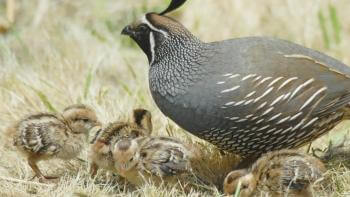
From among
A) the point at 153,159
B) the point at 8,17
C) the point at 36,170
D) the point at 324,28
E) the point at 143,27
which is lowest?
the point at 36,170

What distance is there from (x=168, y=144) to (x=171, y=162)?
11 cm

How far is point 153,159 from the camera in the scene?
434 centimetres

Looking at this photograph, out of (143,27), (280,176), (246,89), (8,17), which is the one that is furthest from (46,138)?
(8,17)

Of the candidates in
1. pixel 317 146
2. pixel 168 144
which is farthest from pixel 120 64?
pixel 168 144

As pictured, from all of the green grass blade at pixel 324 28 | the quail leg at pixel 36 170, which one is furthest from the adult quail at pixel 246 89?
the green grass blade at pixel 324 28

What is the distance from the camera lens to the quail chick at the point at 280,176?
13.8 ft

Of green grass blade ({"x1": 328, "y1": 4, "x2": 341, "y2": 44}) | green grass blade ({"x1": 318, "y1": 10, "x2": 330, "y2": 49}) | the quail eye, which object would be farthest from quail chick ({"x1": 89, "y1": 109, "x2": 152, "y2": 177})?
green grass blade ({"x1": 318, "y1": 10, "x2": 330, "y2": 49})

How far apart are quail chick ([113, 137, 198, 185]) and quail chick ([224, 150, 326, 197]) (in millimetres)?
269

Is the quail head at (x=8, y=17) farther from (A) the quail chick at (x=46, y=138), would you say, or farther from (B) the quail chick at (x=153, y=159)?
(B) the quail chick at (x=153, y=159)

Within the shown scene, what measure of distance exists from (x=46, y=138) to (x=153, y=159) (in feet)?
2.03

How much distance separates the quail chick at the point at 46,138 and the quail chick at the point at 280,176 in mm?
928

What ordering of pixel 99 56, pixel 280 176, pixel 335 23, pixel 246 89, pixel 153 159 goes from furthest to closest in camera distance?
1. pixel 335 23
2. pixel 99 56
3. pixel 246 89
4. pixel 153 159
5. pixel 280 176

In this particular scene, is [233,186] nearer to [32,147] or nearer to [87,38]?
[32,147]

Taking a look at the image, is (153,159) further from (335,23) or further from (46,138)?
(335,23)
